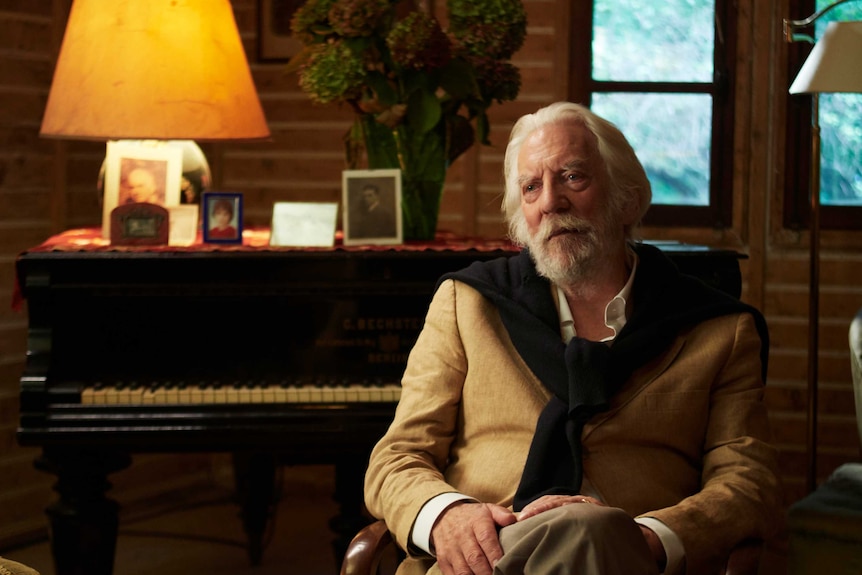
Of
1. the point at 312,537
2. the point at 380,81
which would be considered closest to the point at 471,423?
the point at 380,81

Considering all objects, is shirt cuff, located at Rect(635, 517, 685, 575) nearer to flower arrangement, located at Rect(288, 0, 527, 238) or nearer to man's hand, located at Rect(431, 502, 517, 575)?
man's hand, located at Rect(431, 502, 517, 575)

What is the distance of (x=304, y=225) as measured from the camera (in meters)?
2.69

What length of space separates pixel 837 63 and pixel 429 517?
195 cm

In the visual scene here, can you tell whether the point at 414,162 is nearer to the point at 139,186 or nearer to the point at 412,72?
the point at 412,72

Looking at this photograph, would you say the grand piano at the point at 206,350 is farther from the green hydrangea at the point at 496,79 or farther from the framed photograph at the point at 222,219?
the green hydrangea at the point at 496,79

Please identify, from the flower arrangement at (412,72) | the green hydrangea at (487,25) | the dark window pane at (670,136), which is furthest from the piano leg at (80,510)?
the dark window pane at (670,136)

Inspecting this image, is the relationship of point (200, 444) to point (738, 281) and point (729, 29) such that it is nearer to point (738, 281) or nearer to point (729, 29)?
point (738, 281)

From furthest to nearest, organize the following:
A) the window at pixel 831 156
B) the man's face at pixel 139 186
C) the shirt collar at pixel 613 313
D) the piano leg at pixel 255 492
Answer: the window at pixel 831 156, the piano leg at pixel 255 492, the man's face at pixel 139 186, the shirt collar at pixel 613 313

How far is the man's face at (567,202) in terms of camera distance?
6.59ft

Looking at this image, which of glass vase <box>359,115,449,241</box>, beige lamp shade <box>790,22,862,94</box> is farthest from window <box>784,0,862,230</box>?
glass vase <box>359,115,449,241</box>

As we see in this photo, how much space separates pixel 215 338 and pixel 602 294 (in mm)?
1003

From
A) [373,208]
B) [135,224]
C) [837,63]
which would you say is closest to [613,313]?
[373,208]

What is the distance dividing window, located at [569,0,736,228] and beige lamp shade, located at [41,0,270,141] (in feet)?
5.51

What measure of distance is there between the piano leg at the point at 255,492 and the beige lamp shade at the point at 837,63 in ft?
6.27
